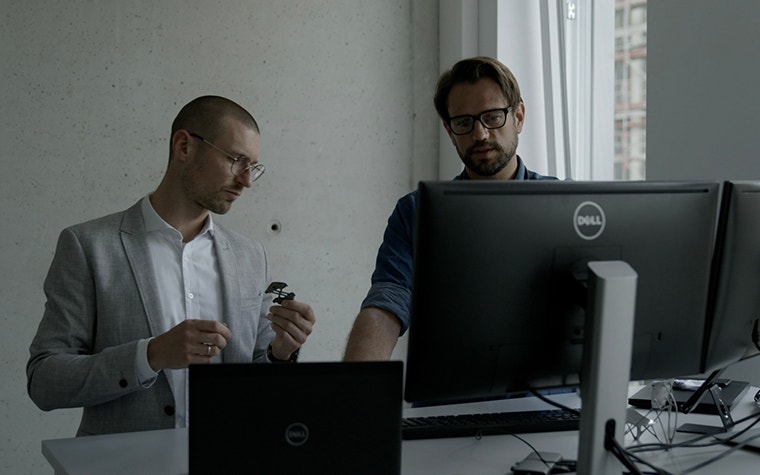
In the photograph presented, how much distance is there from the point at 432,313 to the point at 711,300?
25.1 inches

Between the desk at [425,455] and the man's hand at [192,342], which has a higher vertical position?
the man's hand at [192,342]

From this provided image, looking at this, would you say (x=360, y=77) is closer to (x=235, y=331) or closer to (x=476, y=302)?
(x=235, y=331)

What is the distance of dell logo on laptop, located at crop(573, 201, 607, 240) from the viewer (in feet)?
4.56

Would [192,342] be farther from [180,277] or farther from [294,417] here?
[294,417]

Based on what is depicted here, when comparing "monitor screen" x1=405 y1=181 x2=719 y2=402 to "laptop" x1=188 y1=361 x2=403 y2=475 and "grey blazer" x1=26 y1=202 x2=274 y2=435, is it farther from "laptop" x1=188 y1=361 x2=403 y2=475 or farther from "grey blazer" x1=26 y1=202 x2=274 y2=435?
"grey blazer" x1=26 y1=202 x2=274 y2=435

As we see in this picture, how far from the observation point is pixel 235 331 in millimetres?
2420

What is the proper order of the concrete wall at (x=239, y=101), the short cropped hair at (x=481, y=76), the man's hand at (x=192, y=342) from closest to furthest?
the man's hand at (x=192, y=342), the short cropped hair at (x=481, y=76), the concrete wall at (x=239, y=101)

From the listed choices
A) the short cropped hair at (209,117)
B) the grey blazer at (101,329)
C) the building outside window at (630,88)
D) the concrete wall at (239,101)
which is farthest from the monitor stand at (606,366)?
the concrete wall at (239,101)

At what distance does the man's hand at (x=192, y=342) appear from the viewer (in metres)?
1.89

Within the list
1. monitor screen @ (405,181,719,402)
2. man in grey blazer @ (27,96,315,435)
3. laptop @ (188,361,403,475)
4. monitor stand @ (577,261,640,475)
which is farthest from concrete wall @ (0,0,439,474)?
monitor stand @ (577,261,640,475)

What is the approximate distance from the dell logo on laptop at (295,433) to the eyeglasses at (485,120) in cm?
150

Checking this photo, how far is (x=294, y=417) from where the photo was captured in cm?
125

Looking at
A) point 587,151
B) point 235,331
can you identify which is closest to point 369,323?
point 235,331

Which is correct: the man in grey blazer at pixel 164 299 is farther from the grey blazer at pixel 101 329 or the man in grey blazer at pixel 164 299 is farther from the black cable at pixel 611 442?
the black cable at pixel 611 442
